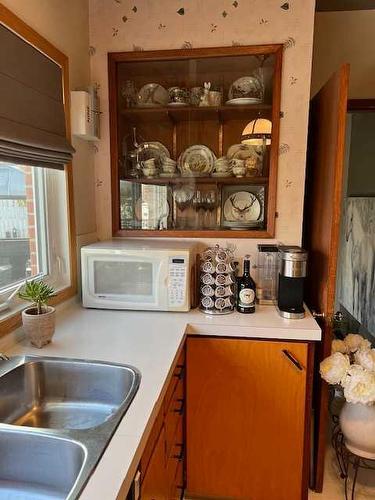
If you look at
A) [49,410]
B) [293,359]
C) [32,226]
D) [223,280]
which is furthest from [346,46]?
[49,410]

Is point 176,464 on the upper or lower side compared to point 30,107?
lower

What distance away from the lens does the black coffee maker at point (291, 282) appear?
63.9 inches

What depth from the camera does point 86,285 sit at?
174 centimetres

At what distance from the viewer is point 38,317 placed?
1276mm

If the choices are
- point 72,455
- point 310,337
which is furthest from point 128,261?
point 72,455

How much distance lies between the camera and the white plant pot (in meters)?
1.28

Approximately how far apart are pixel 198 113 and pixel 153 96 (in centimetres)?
26

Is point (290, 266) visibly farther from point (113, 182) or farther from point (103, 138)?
point (103, 138)

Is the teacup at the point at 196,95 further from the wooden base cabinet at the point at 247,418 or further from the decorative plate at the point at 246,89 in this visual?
the wooden base cabinet at the point at 247,418

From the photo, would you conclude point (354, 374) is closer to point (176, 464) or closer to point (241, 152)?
point (176, 464)

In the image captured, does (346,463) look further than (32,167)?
Yes

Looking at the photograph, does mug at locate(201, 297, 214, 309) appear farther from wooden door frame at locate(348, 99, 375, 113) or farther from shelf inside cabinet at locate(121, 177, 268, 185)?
wooden door frame at locate(348, 99, 375, 113)

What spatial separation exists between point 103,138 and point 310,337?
1416 mm

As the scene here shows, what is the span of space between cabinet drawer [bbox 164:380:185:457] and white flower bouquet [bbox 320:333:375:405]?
2.00ft
